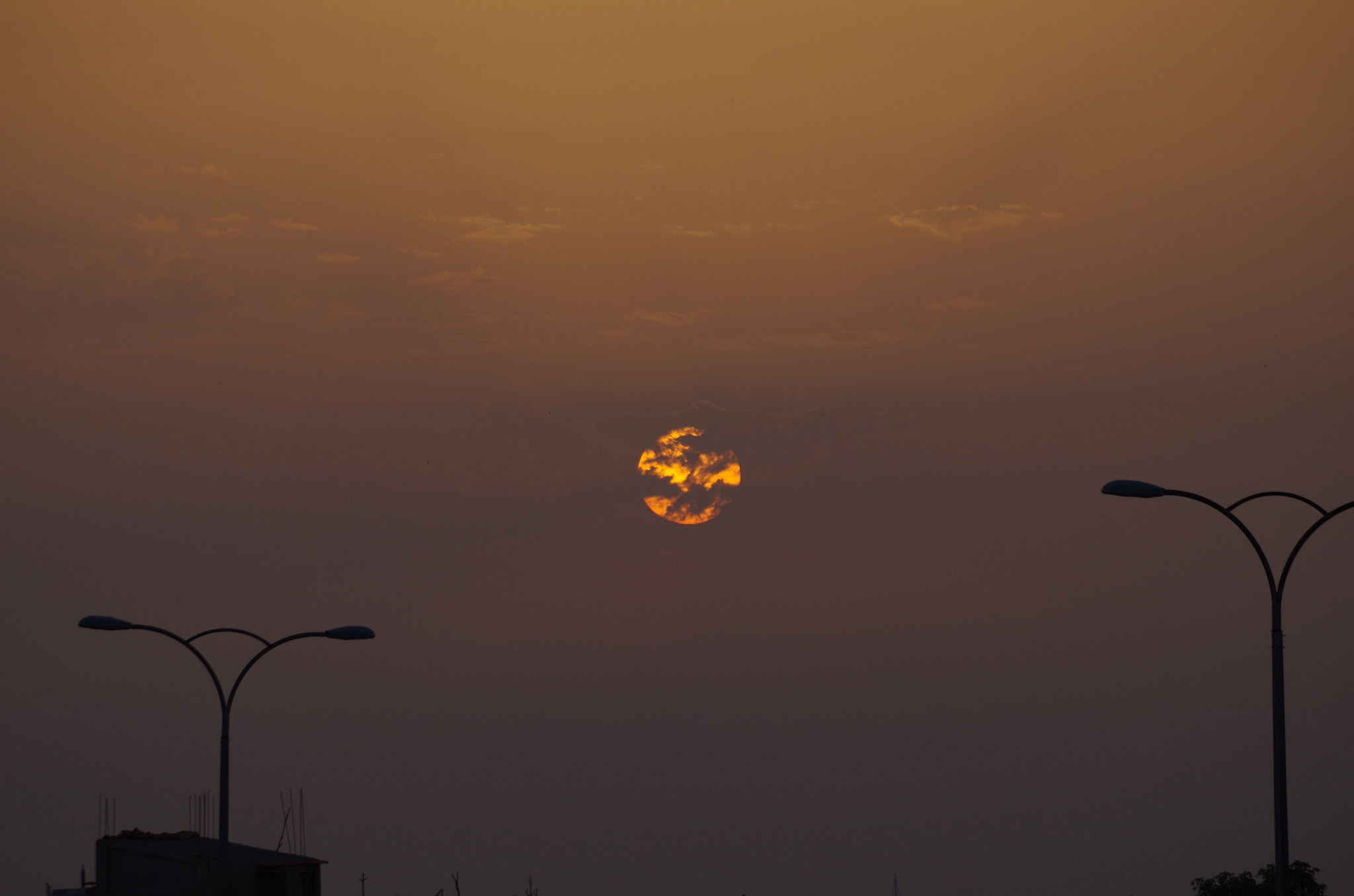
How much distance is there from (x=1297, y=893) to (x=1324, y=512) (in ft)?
170

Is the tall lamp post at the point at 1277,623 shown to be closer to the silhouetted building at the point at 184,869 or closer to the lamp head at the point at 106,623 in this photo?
the lamp head at the point at 106,623

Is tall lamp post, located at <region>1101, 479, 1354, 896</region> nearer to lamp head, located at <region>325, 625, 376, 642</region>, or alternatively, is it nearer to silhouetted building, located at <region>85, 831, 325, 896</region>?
lamp head, located at <region>325, 625, 376, 642</region>

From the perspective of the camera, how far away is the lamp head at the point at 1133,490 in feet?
81.0

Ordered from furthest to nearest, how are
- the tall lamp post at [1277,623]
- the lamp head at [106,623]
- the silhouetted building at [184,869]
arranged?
the silhouetted building at [184,869] < the lamp head at [106,623] < the tall lamp post at [1277,623]

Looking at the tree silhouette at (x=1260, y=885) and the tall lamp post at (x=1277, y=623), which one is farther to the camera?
the tree silhouette at (x=1260, y=885)

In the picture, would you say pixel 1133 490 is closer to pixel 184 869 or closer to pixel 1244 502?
pixel 1244 502

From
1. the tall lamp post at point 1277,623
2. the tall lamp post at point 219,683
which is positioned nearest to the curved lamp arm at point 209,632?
the tall lamp post at point 219,683

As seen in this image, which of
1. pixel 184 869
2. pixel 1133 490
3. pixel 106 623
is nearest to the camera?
pixel 1133 490

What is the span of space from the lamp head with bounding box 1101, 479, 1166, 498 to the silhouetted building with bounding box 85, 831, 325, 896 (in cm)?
4127

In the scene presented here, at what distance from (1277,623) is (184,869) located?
152 ft

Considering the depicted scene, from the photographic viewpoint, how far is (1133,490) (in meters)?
24.8

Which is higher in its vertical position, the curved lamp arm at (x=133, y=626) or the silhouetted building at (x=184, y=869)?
the curved lamp arm at (x=133, y=626)

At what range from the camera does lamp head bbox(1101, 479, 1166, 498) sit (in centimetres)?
2470

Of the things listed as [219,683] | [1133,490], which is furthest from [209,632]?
[1133,490]
